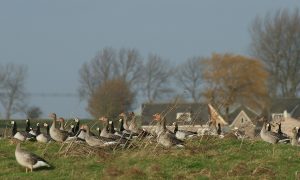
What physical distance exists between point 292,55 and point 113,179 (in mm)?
89129

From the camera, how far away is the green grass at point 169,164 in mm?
A: 18812

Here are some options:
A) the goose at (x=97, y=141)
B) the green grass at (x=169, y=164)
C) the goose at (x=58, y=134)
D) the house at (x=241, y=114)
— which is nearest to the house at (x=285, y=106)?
the house at (x=241, y=114)

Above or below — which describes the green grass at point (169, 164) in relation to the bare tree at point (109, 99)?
above

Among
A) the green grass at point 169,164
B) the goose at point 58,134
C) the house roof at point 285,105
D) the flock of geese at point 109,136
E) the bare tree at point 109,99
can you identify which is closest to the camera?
the green grass at point 169,164

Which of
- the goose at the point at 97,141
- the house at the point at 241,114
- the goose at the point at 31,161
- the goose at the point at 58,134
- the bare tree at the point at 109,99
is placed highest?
the goose at the point at 31,161

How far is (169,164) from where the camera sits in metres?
20.1

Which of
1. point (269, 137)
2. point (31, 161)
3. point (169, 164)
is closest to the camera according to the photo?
point (169, 164)

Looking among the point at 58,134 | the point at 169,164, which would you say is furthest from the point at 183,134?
the point at 169,164

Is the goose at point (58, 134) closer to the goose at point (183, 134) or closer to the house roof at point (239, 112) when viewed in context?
the goose at point (183, 134)

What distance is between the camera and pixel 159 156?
21.2m

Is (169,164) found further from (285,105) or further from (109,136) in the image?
(285,105)

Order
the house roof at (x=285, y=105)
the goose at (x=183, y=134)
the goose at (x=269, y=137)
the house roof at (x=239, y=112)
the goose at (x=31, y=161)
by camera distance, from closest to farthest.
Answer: the goose at (x=31, y=161)
the goose at (x=269, y=137)
the goose at (x=183, y=134)
the house roof at (x=239, y=112)
the house roof at (x=285, y=105)

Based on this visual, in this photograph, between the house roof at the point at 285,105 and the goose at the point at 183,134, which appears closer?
the goose at the point at 183,134

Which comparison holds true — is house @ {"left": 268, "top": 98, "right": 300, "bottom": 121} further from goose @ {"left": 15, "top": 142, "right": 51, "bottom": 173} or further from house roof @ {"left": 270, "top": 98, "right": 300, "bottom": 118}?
goose @ {"left": 15, "top": 142, "right": 51, "bottom": 173}
